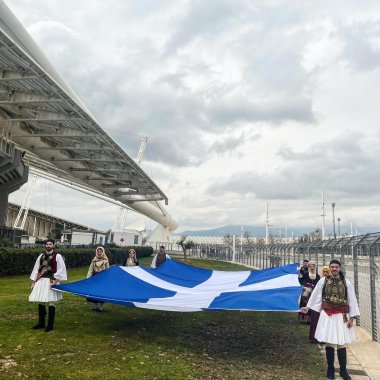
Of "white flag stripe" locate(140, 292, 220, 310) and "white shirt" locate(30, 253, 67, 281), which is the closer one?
"white flag stripe" locate(140, 292, 220, 310)

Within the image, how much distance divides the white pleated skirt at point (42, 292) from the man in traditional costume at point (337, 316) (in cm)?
483

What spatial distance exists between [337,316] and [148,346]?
3.43 meters

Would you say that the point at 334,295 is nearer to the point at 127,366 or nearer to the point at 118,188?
the point at 127,366

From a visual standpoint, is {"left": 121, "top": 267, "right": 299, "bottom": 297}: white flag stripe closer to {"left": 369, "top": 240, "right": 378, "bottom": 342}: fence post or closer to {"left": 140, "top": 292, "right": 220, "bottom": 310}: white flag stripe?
{"left": 140, "top": 292, "right": 220, "bottom": 310}: white flag stripe

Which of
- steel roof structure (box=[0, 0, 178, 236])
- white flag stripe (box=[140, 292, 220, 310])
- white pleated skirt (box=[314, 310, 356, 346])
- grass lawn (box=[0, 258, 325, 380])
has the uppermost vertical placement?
steel roof structure (box=[0, 0, 178, 236])

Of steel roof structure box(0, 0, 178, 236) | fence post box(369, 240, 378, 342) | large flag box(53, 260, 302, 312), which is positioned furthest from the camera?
steel roof structure box(0, 0, 178, 236)

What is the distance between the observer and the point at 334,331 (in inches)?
214

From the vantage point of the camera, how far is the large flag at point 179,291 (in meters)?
6.51

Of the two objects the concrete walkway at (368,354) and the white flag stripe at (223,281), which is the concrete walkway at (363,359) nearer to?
the concrete walkway at (368,354)

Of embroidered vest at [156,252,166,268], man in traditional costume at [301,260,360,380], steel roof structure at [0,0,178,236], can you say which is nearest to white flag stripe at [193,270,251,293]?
embroidered vest at [156,252,166,268]

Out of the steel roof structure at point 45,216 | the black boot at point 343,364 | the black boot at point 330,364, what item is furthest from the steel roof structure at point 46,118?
the steel roof structure at point 45,216

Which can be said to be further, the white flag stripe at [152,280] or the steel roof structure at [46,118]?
the steel roof structure at [46,118]

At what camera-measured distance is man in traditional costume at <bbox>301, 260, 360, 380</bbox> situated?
542 centimetres

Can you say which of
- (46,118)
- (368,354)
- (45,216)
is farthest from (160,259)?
(45,216)
